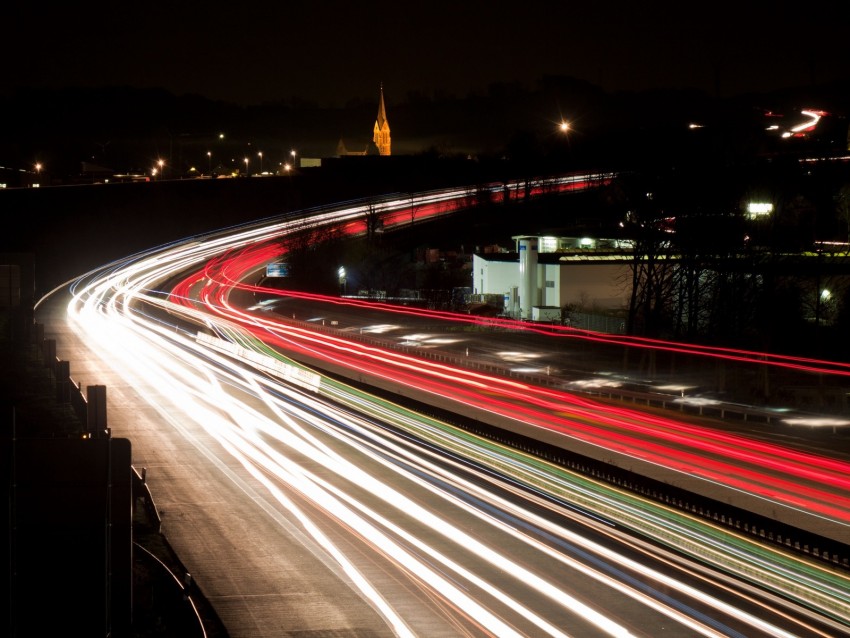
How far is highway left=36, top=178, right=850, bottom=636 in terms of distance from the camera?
9531mm

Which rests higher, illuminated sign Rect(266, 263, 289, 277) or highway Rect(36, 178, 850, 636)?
illuminated sign Rect(266, 263, 289, 277)

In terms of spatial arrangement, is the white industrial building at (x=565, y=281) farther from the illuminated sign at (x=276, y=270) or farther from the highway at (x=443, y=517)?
the highway at (x=443, y=517)

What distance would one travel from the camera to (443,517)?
12906mm

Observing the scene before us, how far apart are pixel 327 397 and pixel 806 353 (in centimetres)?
1996

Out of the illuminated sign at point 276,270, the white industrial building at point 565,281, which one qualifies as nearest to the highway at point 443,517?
the white industrial building at point 565,281

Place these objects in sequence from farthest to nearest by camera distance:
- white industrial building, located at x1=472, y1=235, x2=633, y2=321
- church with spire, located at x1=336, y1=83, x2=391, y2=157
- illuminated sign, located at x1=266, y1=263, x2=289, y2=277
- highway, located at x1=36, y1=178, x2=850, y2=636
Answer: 1. church with spire, located at x1=336, y1=83, x2=391, y2=157
2. illuminated sign, located at x1=266, y1=263, x2=289, y2=277
3. white industrial building, located at x1=472, y1=235, x2=633, y2=321
4. highway, located at x1=36, y1=178, x2=850, y2=636

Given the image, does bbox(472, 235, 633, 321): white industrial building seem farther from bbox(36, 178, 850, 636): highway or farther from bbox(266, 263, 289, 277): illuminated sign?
bbox(36, 178, 850, 636): highway

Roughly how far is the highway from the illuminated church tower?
154103 mm

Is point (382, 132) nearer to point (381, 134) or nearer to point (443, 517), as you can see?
point (381, 134)

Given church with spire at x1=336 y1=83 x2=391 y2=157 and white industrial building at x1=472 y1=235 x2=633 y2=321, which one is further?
church with spire at x1=336 y1=83 x2=391 y2=157

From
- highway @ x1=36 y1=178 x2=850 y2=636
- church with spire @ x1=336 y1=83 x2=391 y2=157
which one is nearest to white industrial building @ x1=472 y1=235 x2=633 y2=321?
highway @ x1=36 y1=178 x2=850 y2=636

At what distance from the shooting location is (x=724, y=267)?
130ft

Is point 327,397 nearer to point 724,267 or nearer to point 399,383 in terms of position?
point 399,383

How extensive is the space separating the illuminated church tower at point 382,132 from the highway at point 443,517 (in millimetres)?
154103
